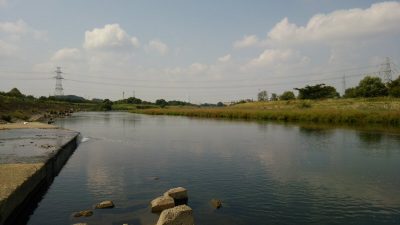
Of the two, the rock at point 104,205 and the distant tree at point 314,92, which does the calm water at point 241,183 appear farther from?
the distant tree at point 314,92

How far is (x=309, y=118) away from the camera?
71812 millimetres

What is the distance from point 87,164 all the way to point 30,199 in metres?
9.49

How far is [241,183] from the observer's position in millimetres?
20188

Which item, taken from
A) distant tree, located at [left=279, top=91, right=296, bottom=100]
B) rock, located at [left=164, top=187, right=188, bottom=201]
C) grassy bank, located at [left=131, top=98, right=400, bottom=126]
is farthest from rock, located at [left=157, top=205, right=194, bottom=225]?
distant tree, located at [left=279, top=91, right=296, bottom=100]

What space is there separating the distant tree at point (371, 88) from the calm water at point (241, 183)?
81469mm

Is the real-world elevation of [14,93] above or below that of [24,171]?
above

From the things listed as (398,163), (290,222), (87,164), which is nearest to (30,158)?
(87,164)

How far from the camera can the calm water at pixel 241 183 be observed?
1488 cm

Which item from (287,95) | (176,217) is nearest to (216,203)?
(176,217)

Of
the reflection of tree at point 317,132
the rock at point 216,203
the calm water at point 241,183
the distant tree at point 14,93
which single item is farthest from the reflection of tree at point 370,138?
the distant tree at point 14,93

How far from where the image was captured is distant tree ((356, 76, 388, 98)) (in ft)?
354

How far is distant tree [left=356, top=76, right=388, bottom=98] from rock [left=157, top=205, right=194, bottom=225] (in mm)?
109930

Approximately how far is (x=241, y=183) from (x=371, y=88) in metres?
104

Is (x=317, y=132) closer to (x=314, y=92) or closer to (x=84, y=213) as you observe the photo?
(x=84, y=213)
